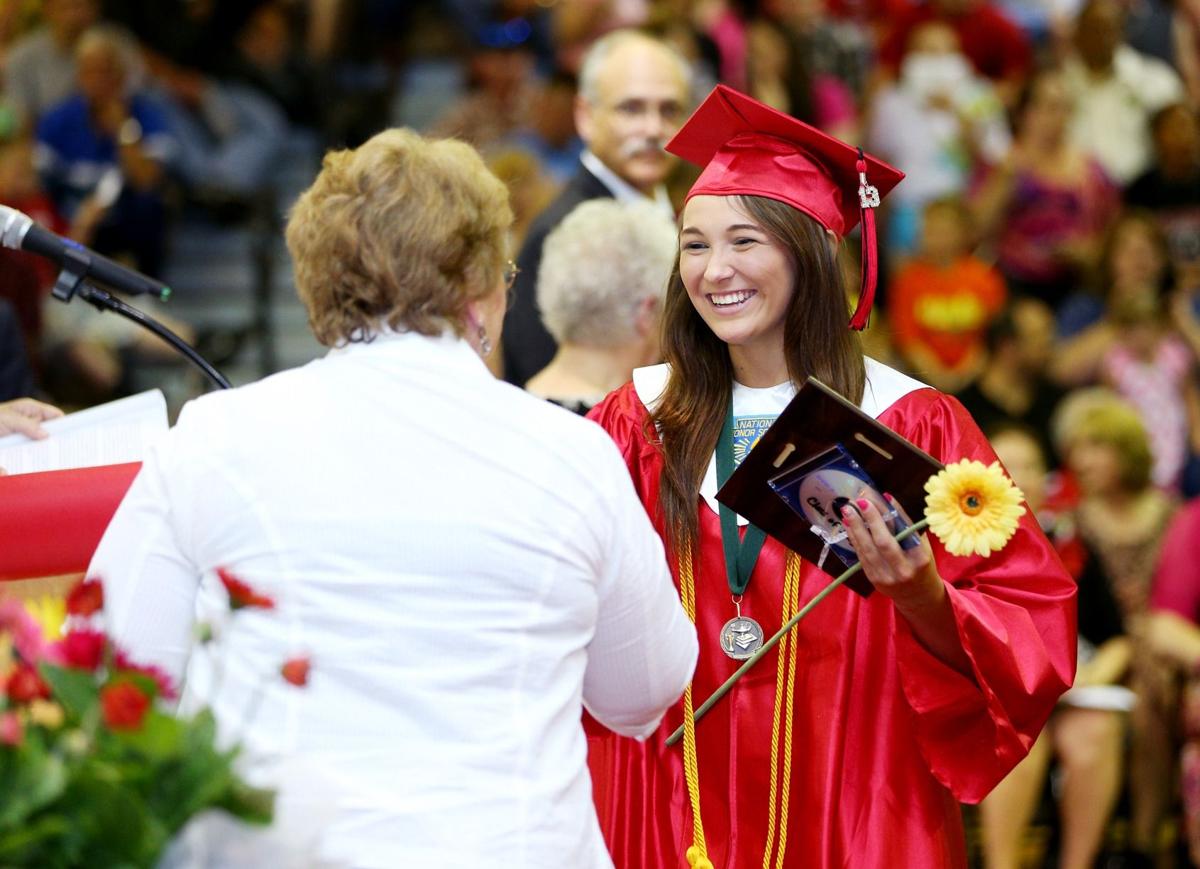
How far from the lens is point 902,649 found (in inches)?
115

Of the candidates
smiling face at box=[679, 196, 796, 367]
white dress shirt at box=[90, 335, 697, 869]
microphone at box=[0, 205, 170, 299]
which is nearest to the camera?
white dress shirt at box=[90, 335, 697, 869]

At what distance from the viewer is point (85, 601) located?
1823 mm

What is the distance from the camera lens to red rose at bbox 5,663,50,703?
1753mm

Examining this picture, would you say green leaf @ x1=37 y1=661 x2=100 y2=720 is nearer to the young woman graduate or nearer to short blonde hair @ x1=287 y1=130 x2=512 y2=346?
short blonde hair @ x1=287 y1=130 x2=512 y2=346

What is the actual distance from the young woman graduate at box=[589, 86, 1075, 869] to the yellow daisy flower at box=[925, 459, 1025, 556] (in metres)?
0.27

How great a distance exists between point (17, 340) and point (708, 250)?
1.87m

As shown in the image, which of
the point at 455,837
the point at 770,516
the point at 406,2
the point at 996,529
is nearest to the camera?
the point at 455,837

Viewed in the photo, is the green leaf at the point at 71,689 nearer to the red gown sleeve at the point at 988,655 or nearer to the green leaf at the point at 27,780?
the green leaf at the point at 27,780

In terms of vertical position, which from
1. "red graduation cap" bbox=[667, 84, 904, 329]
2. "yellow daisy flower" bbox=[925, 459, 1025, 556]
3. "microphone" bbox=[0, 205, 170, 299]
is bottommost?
"yellow daisy flower" bbox=[925, 459, 1025, 556]

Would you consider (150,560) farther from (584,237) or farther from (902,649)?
(584,237)

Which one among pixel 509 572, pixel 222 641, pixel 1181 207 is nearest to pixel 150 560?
pixel 222 641

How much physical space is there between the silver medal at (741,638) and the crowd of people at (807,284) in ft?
0.08

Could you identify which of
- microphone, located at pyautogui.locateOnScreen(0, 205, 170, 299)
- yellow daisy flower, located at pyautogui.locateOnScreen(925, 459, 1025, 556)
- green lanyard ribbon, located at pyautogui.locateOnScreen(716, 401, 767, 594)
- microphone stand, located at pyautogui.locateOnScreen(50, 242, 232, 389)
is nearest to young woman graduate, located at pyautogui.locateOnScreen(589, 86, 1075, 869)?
green lanyard ribbon, located at pyautogui.locateOnScreen(716, 401, 767, 594)

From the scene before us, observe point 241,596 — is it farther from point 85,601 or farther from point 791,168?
point 791,168
